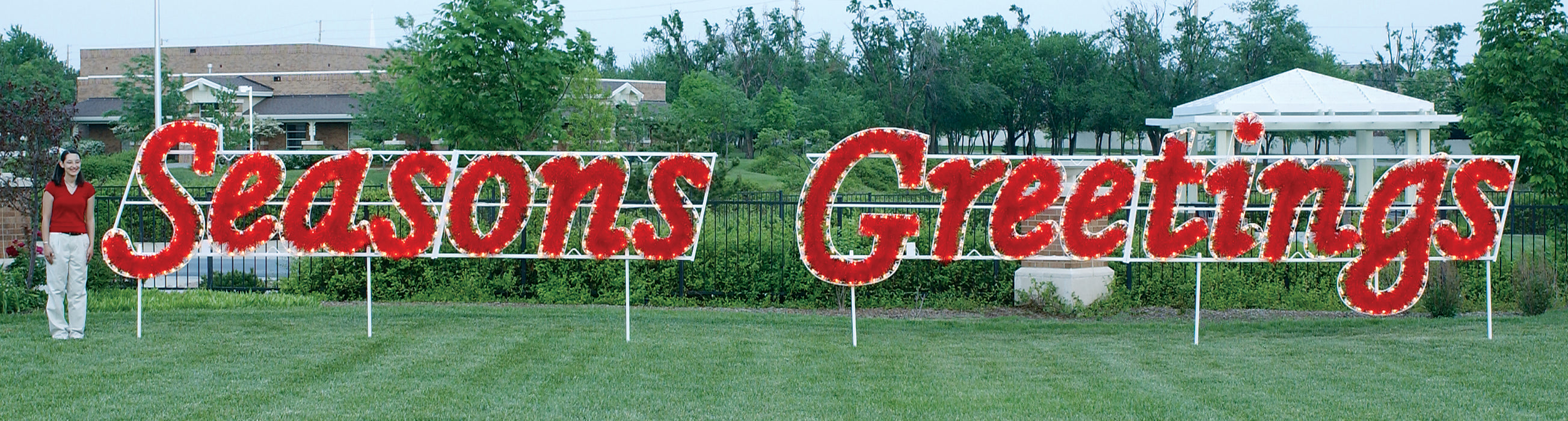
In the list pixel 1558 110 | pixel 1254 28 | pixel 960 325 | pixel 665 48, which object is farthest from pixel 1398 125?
pixel 665 48

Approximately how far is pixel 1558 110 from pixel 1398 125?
6.87 metres

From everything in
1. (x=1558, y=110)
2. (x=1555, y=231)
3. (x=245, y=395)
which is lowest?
(x=245, y=395)

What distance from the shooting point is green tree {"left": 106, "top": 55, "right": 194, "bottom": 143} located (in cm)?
4903

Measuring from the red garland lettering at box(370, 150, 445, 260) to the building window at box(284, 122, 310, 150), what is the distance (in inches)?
1932

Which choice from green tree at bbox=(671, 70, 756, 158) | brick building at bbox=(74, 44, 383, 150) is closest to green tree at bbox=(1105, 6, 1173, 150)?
green tree at bbox=(671, 70, 756, 158)

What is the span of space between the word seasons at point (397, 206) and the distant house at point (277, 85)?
35341 millimetres

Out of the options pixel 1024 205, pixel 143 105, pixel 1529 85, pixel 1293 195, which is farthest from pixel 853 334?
pixel 143 105

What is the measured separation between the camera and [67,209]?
11031 millimetres

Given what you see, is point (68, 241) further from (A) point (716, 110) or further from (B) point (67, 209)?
(A) point (716, 110)

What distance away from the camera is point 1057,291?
14.4m

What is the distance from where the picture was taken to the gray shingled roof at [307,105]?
56.8m

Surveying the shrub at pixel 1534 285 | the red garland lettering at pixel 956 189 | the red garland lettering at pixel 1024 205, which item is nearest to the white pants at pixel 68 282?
the red garland lettering at pixel 956 189

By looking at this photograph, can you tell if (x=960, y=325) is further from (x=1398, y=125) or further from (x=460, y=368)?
(x=1398, y=125)

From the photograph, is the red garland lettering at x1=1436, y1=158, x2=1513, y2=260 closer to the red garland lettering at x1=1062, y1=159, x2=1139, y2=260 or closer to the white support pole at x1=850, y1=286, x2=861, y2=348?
the red garland lettering at x1=1062, y1=159, x2=1139, y2=260
